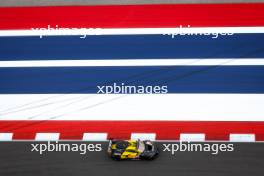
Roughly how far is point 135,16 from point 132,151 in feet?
2.55

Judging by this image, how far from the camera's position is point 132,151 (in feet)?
7.19

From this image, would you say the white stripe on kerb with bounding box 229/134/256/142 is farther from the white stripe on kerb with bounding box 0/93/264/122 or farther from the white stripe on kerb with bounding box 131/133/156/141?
the white stripe on kerb with bounding box 131/133/156/141

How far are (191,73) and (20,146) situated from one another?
3.47 feet

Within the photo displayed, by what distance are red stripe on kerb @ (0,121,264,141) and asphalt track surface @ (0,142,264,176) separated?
0.07 metres

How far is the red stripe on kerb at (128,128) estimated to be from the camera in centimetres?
223

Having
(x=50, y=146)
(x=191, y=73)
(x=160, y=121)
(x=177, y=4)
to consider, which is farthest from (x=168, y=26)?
(x=50, y=146)

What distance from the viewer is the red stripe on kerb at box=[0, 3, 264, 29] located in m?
2.29

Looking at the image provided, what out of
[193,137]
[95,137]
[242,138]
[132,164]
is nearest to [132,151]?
[132,164]

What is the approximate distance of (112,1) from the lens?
2344mm

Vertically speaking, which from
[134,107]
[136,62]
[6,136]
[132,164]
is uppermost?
[136,62]

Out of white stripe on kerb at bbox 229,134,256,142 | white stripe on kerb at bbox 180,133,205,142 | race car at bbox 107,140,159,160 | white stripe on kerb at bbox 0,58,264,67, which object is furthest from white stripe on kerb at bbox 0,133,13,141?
white stripe on kerb at bbox 229,134,256,142

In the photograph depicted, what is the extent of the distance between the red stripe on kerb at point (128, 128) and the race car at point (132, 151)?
0.22 feet

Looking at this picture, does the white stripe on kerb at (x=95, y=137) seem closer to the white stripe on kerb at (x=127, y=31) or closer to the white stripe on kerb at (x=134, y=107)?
the white stripe on kerb at (x=134, y=107)

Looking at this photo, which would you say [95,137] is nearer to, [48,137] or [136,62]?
[48,137]
